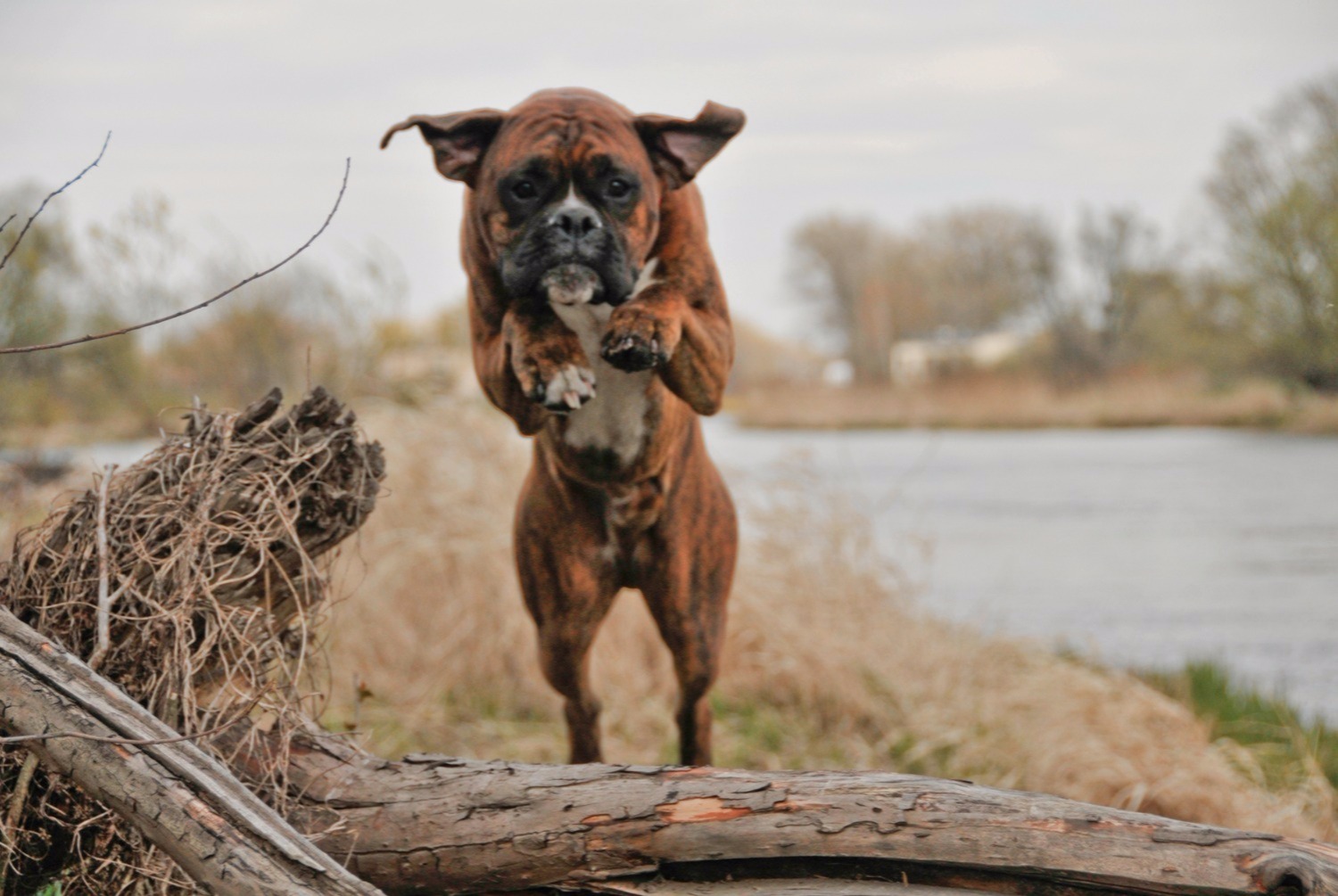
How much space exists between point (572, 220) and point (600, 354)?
33 cm

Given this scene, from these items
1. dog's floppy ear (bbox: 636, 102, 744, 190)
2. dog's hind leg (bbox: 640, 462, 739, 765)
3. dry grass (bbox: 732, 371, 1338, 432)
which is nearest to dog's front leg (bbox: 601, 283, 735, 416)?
dog's floppy ear (bbox: 636, 102, 744, 190)

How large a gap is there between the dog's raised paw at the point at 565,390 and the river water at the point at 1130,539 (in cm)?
460

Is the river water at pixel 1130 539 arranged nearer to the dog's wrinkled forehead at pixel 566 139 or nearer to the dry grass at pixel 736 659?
the dry grass at pixel 736 659

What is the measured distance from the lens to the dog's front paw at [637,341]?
2.71 m

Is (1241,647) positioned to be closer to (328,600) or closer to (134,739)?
(328,600)

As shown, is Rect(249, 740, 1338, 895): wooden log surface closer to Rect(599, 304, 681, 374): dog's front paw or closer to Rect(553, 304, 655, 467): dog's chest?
Rect(553, 304, 655, 467): dog's chest

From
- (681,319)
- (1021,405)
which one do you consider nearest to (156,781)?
(681,319)

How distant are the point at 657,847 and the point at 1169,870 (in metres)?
1.11

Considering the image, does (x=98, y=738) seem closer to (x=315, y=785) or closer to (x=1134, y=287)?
(x=315, y=785)

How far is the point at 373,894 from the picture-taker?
219cm

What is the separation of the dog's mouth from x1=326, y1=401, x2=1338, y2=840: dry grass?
12.7 ft

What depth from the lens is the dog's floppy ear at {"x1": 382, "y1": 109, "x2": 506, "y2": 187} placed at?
299 centimetres

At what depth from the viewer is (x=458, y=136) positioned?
3039 millimetres

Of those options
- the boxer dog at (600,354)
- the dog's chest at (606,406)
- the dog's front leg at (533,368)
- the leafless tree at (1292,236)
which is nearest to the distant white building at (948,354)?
the leafless tree at (1292,236)
